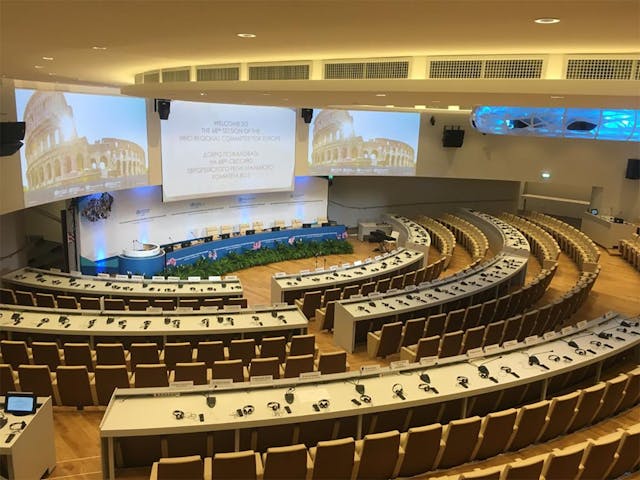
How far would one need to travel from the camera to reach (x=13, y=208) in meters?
9.88

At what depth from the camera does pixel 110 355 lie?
713 cm

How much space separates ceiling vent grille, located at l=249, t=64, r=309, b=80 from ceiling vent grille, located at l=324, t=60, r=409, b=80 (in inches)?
11.6

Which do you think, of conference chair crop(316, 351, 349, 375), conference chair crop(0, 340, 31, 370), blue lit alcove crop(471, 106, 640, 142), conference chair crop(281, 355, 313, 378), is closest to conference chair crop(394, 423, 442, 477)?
conference chair crop(316, 351, 349, 375)

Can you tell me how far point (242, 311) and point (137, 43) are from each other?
5085 mm

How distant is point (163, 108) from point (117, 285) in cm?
568

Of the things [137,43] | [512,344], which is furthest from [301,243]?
[137,43]

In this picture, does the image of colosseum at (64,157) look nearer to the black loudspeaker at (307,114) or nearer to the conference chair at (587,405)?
the black loudspeaker at (307,114)

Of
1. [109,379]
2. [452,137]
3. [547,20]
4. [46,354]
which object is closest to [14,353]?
[46,354]

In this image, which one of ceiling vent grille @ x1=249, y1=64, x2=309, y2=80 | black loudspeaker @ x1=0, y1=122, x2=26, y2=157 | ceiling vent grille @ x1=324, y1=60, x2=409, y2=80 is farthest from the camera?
black loudspeaker @ x1=0, y1=122, x2=26, y2=157

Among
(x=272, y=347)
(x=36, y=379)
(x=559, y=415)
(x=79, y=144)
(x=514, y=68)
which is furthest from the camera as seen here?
(x=79, y=144)

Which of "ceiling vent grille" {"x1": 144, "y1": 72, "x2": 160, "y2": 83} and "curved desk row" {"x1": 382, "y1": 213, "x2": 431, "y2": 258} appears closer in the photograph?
"ceiling vent grille" {"x1": 144, "y1": 72, "x2": 160, "y2": 83}

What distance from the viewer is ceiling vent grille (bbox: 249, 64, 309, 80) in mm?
6191

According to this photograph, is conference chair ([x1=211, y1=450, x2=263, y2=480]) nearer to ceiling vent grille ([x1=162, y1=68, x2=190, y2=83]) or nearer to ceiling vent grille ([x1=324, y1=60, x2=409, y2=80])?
ceiling vent grille ([x1=324, y1=60, x2=409, y2=80])

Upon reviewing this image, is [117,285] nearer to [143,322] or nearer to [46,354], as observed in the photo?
[143,322]
